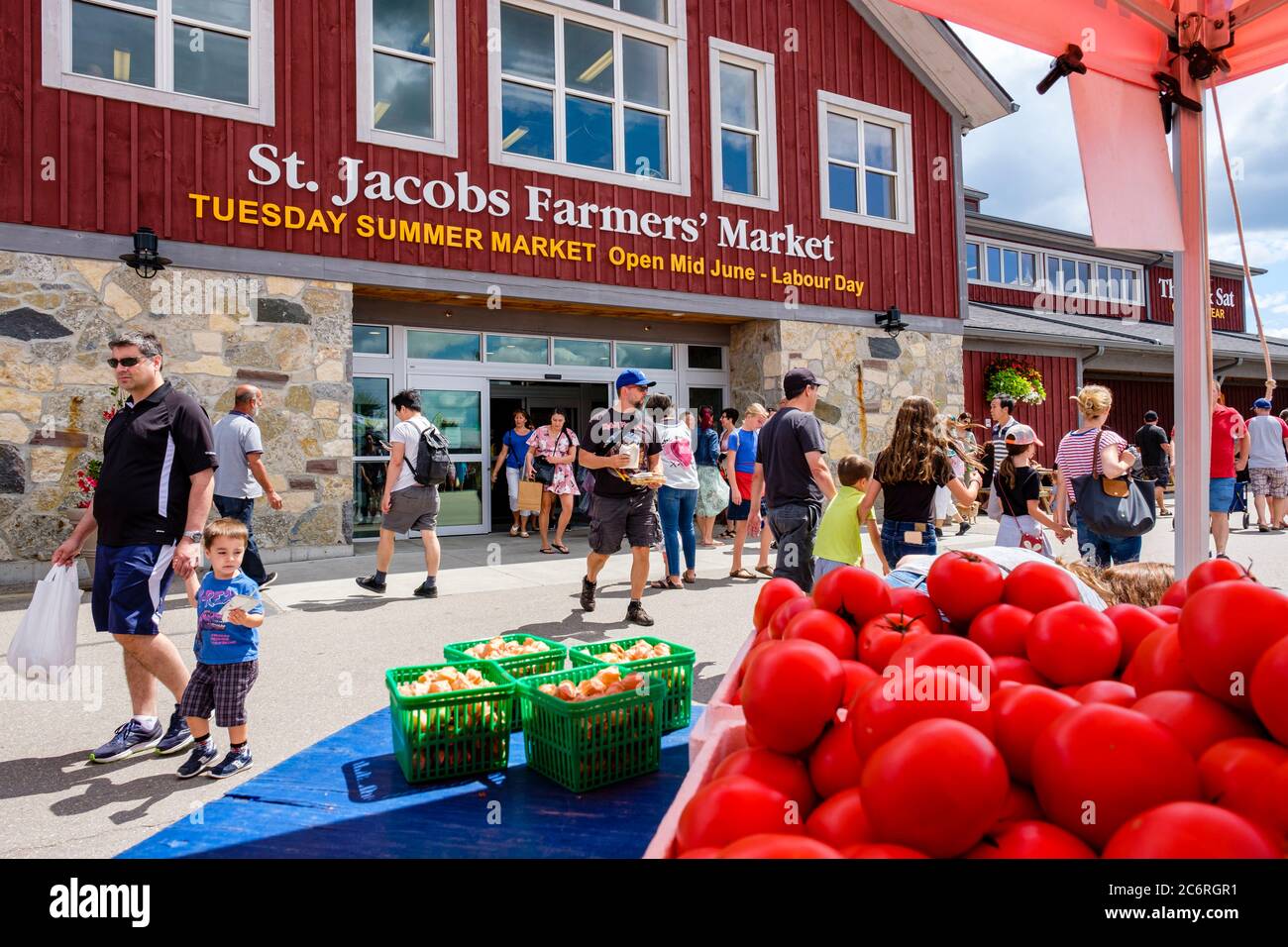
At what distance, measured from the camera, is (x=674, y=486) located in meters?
7.19

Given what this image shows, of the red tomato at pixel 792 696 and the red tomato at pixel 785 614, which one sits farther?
the red tomato at pixel 785 614

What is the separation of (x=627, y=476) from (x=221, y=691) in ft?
10.4

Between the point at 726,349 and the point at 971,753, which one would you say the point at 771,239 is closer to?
the point at 726,349

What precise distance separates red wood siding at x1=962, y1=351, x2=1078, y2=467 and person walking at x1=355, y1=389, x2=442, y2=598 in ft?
39.0

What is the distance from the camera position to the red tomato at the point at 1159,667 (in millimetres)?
1234

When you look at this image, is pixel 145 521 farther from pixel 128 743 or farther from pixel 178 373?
pixel 178 373

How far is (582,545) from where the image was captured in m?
10.5

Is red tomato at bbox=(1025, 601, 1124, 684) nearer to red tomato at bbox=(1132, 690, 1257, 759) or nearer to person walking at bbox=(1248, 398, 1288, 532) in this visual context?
red tomato at bbox=(1132, 690, 1257, 759)

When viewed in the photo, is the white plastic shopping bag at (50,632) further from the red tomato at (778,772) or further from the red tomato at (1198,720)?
the red tomato at (1198,720)

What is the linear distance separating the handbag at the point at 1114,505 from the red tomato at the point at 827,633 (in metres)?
4.22

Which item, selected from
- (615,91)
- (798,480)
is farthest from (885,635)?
(615,91)

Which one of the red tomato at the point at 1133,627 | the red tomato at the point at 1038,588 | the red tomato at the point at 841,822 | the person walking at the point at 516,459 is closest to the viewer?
the red tomato at the point at 841,822

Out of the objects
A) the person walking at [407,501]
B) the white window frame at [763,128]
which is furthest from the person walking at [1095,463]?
the white window frame at [763,128]

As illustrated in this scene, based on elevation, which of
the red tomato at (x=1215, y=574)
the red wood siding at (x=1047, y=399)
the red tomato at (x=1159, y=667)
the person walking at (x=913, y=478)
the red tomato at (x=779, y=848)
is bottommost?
the red tomato at (x=779, y=848)
